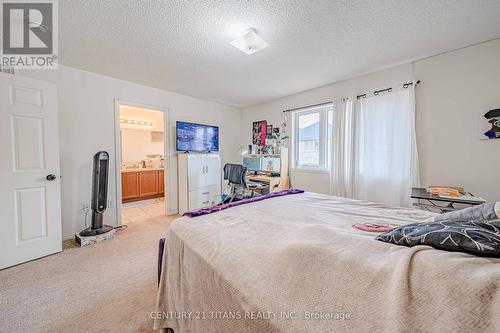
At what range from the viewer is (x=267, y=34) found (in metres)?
1.93

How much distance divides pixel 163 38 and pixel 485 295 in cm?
272

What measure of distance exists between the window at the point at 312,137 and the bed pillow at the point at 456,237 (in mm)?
2684

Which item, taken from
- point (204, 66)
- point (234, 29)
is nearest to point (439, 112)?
point (234, 29)

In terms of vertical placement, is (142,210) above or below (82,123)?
below

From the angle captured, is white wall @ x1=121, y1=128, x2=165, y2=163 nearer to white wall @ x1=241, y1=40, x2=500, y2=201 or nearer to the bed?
the bed

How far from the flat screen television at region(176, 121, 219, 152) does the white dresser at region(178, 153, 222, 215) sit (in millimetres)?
195

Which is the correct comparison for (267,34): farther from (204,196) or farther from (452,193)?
(204,196)

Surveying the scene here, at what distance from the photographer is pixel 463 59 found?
2170mm

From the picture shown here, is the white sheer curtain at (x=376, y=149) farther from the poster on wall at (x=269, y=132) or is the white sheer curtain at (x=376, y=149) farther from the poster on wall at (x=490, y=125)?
the poster on wall at (x=269, y=132)

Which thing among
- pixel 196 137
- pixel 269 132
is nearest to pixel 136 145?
pixel 196 137

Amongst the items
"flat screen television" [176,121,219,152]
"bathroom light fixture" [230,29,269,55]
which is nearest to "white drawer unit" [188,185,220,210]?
"flat screen television" [176,121,219,152]

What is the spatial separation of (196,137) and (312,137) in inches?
92.0

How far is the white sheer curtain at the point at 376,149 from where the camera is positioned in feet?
8.24

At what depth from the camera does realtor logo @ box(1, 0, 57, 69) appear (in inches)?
63.6
